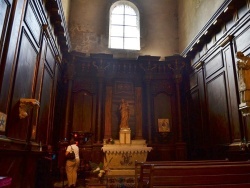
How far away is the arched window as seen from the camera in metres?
11.5

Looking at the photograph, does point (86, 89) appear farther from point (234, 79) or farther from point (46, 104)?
point (234, 79)

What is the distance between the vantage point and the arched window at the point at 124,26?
11484 millimetres

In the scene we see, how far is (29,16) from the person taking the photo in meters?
4.86

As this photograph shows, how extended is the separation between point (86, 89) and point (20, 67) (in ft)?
17.9

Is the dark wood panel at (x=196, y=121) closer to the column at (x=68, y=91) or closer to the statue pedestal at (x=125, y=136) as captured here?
the statue pedestal at (x=125, y=136)

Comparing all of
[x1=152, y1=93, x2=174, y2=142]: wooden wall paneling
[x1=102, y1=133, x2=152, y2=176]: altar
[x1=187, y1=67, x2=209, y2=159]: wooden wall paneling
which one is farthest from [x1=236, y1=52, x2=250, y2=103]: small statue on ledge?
[x1=152, y1=93, x2=174, y2=142]: wooden wall paneling

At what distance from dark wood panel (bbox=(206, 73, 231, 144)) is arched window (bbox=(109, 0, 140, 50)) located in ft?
16.1

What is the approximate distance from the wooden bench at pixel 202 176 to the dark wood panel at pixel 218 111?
3.70 metres

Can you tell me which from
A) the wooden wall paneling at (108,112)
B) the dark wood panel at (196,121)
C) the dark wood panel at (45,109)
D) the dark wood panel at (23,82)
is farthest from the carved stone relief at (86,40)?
the dark wood panel at (23,82)

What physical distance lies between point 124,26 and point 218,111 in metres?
6.72

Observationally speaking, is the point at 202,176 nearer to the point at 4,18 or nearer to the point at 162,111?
the point at 4,18

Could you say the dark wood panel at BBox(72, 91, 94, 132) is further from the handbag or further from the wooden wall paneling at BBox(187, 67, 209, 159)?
the wooden wall paneling at BBox(187, 67, 209, 159)

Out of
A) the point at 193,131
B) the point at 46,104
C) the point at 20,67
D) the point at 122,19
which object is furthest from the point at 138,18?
the point at 20,67

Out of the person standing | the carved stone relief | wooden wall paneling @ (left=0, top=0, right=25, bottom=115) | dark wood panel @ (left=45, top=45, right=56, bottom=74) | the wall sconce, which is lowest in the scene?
the person standing
